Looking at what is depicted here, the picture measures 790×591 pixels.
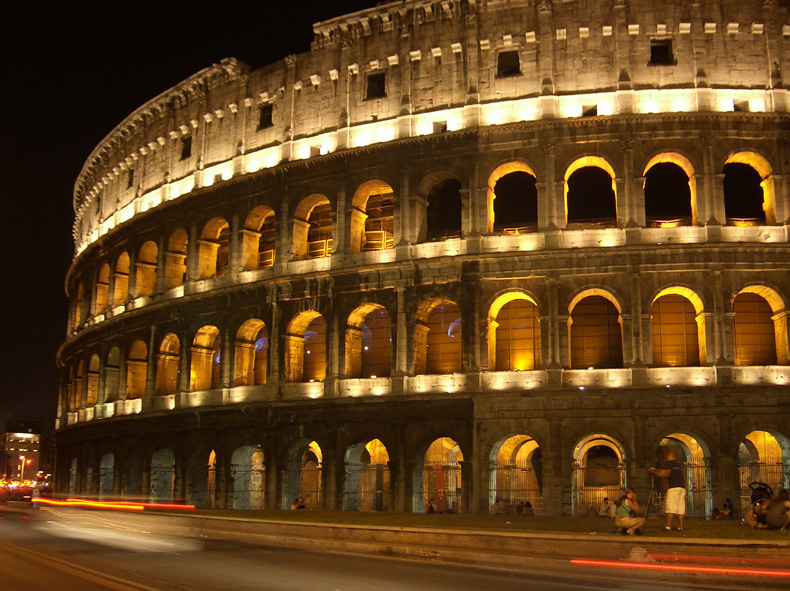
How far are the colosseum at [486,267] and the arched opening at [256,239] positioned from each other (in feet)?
0.47

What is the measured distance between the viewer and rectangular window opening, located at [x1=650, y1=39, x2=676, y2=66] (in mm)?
27766

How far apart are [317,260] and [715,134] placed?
557 inches

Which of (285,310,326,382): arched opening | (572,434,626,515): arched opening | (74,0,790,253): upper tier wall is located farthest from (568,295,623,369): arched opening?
(285,310,326,382): arched opening

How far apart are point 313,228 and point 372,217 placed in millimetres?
2670

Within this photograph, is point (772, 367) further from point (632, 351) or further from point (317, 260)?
point (317, 260)

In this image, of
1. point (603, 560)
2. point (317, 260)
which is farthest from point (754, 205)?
point (603, 560)

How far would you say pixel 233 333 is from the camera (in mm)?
32031

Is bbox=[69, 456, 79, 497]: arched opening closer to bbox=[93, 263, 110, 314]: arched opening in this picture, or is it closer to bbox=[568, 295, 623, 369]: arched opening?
bbox=[93, 263, 110, 314]: arched opening

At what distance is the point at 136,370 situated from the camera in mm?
37562

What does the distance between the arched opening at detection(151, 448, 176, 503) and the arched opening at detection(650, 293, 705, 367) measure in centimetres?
2007

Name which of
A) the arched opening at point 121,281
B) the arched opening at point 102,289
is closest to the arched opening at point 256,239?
the arched opening at point 121,281

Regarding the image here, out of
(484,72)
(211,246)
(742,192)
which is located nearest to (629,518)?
(484,72)

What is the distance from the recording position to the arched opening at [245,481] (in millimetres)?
31141

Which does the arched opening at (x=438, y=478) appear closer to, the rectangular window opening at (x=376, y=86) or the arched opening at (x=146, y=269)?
the rectangular window opening at (x=376, y=86)
